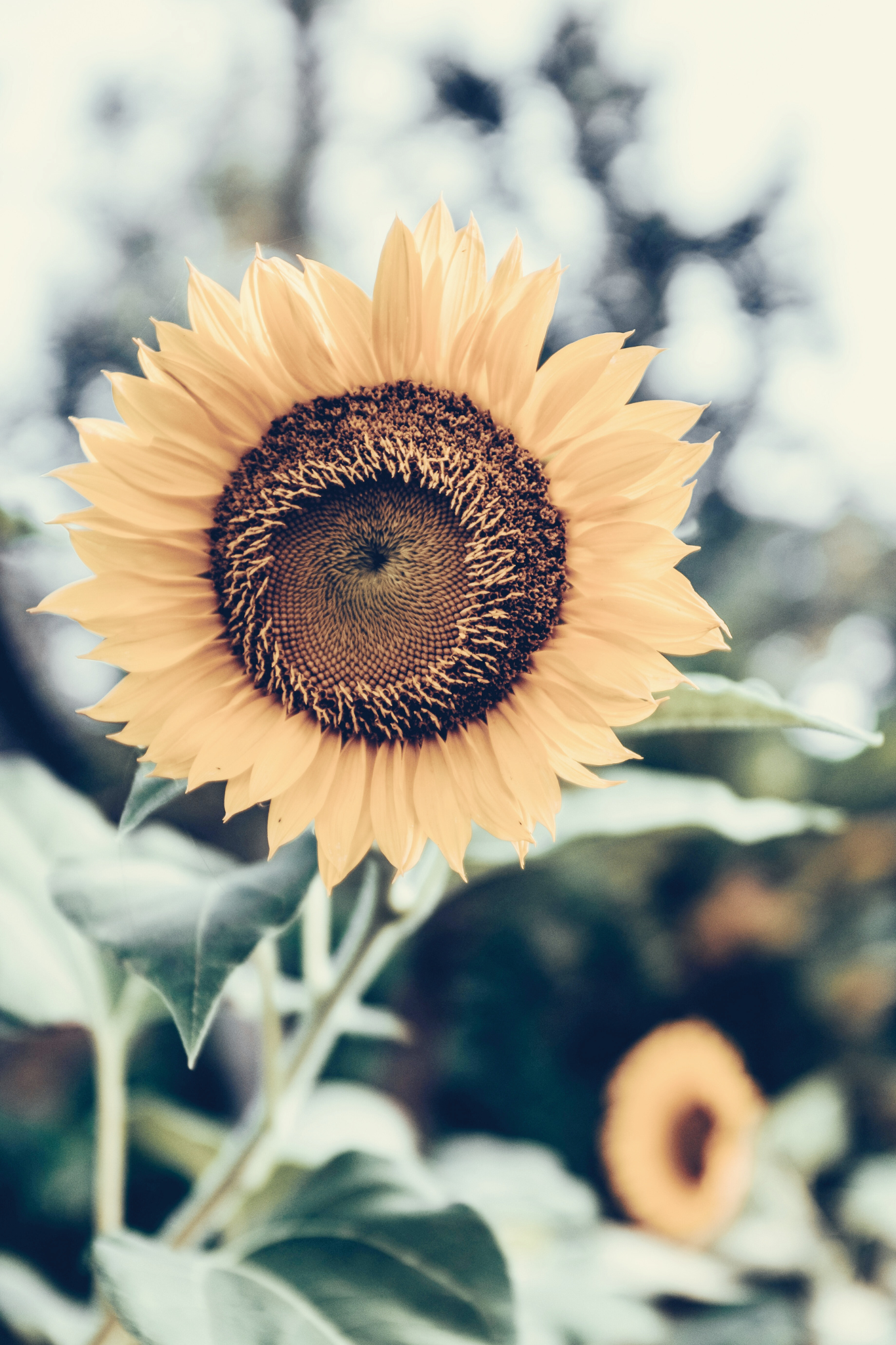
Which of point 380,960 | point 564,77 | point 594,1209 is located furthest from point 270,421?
point 564,77

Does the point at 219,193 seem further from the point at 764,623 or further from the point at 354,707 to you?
the point at 354,707

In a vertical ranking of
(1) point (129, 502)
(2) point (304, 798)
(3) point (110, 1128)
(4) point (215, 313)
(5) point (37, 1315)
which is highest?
(4) point (215, 313)

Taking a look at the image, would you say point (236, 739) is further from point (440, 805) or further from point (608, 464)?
point (608, 464)

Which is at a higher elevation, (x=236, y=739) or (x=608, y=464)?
(x=608, y=464)

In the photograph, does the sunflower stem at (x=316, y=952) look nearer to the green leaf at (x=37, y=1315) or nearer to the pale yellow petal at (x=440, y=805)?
the pale yellow petal at (x=440, y=805)

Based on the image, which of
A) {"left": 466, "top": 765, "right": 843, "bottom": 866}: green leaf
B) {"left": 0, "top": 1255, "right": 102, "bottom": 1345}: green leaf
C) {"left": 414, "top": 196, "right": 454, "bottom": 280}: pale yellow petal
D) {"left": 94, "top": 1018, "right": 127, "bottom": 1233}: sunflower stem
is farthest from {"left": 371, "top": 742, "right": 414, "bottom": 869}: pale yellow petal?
{"left": 0, "top": 1255, "right": 102, "bottom": 1345}: green leaf

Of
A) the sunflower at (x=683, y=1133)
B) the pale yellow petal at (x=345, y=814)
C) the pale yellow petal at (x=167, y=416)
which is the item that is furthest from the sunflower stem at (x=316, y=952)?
the sunflower at (x=683, y=1133)

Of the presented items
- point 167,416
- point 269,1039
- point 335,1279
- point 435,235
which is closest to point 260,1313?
point 335,1279
